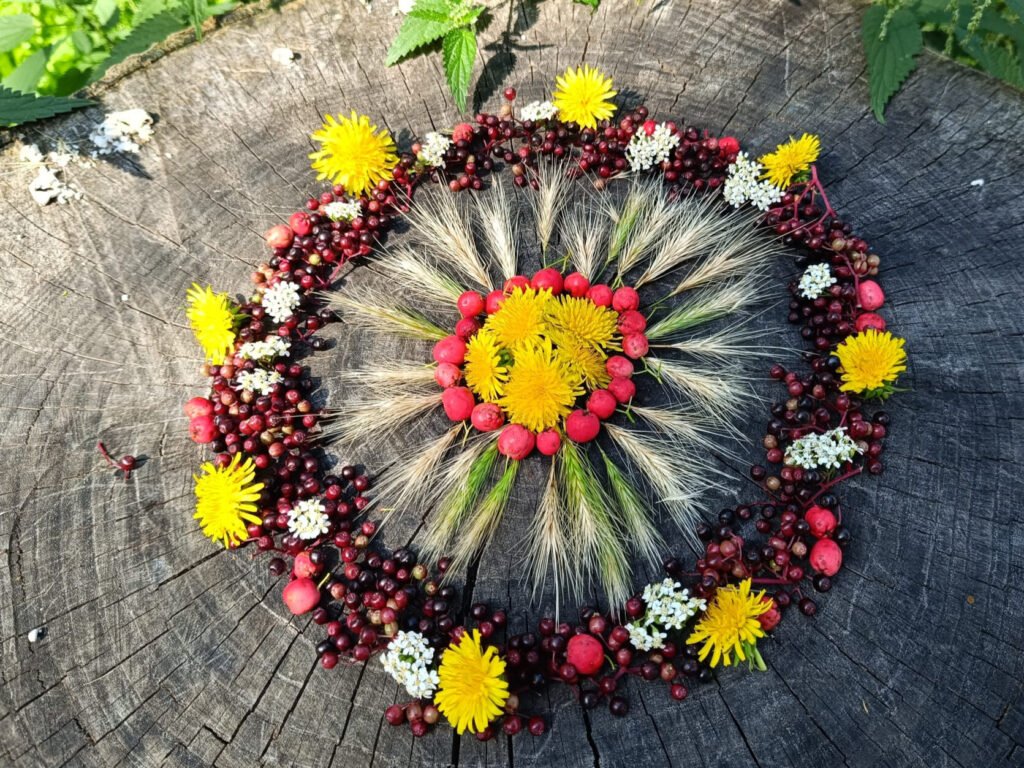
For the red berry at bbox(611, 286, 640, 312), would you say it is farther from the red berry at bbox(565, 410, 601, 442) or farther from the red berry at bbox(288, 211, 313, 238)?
the red berry at bbox(288, 211, 313, 238)

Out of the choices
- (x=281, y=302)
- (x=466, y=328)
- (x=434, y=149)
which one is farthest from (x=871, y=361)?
(x=281, y=302)

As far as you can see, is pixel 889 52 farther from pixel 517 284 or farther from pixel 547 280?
pixel 517 284

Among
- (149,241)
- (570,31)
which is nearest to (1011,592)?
(570,31)

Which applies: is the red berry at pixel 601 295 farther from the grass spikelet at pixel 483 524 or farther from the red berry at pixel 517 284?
the grass spikelet at pixel 483 524

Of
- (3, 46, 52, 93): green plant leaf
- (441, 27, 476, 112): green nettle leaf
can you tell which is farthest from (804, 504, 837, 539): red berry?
(3, 46, 52, 93): green plant leaf

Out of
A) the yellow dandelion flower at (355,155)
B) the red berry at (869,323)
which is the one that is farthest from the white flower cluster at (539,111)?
the red berry at (869,323)

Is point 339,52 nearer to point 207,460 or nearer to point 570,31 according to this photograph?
point 570,31
